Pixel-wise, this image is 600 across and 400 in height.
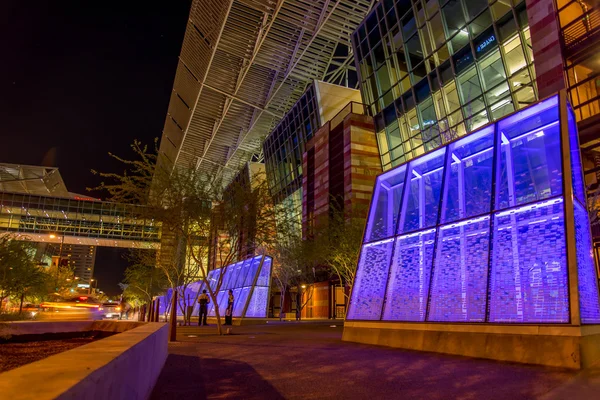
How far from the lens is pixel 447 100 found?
25.4 m

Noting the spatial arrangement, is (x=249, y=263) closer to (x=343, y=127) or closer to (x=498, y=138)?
(x=343, y=127)

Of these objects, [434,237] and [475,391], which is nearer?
[475,391]

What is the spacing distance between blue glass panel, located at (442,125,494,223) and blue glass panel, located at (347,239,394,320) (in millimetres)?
1994

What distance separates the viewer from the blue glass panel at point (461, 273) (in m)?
8.57

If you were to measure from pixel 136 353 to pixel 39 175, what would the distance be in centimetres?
10376

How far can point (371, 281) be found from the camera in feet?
37.6

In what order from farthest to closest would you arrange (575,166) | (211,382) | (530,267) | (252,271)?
(252,271), (575,166), (530,267), (211,382)

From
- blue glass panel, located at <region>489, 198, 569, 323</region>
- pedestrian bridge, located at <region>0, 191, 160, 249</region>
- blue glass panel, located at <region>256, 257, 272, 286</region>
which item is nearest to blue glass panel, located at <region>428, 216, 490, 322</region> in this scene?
blue glass panel, located at <region>489, 198, 569, 323</region>

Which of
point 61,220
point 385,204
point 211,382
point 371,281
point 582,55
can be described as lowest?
point 211,382

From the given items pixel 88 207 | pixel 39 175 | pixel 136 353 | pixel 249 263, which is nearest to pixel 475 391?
pixel 136 353

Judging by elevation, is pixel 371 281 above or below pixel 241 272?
below

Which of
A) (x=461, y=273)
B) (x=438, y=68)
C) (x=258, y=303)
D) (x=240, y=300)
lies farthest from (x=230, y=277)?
(x=461, y=273)

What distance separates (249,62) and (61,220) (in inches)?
1865

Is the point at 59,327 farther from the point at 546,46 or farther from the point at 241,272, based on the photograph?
the point at 546,46
